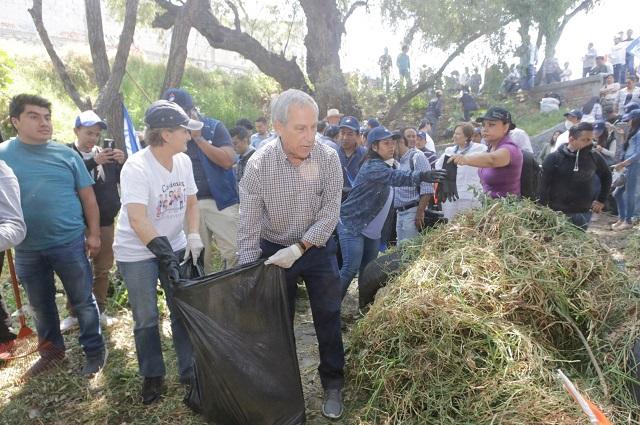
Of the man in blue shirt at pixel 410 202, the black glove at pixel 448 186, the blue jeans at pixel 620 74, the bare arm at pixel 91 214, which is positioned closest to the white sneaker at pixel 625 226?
the man in blue shirt at pixel 410 202

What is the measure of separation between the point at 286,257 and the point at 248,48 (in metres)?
12.6

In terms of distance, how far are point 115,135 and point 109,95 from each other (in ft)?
1.66

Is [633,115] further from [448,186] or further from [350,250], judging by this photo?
[350,250]

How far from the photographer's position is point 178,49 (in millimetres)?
5477

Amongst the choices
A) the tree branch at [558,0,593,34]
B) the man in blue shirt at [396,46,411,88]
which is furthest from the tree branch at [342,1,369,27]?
the tree branch at [558,0,593,34]

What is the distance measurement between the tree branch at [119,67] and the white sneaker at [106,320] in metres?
2.31

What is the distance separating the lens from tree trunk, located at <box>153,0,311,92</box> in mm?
12930

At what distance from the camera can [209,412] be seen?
2.39m

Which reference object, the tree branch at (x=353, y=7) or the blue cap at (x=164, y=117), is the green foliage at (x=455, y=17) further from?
the blue cap at (x=164, y=117)

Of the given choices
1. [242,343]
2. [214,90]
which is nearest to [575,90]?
[214,90]

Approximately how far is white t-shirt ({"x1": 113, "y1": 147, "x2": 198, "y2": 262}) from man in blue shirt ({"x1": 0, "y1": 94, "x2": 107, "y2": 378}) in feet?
2.07

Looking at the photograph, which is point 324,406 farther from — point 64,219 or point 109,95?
point 109,95

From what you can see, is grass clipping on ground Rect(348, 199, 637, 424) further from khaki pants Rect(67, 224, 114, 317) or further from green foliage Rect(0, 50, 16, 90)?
green foliage Rect(0, 50, 16, 90)

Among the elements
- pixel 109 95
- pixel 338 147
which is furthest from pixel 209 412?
pixel 109 95
